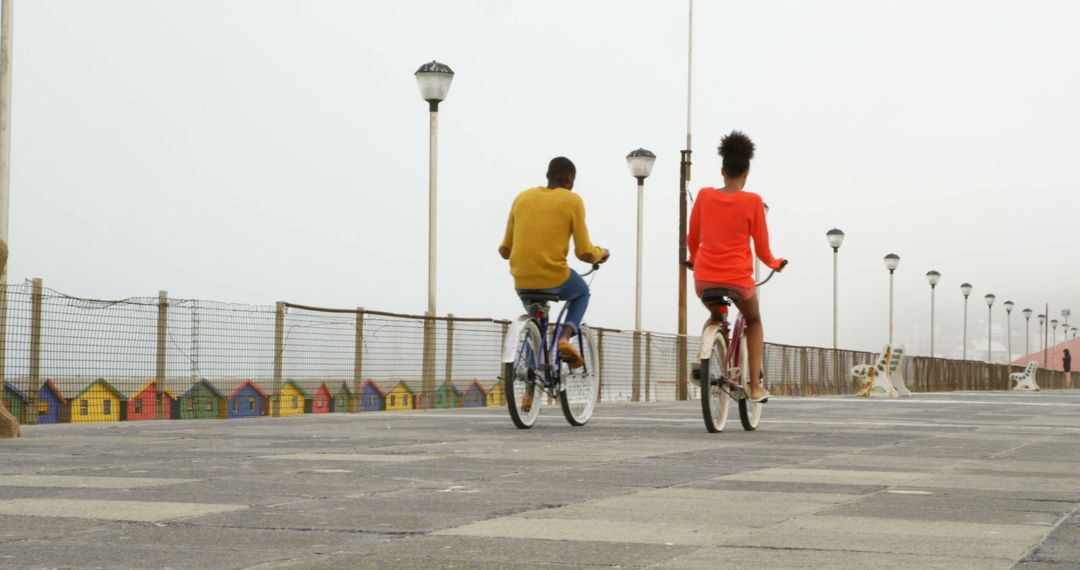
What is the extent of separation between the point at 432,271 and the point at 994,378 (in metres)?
76.4

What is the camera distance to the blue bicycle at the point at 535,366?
10375mm

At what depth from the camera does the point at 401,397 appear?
18109 mm

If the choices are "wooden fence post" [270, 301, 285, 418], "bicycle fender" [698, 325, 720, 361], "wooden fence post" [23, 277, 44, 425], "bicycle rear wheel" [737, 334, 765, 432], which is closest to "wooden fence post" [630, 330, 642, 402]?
"wooden fence post" [270, 301, 285, 418]

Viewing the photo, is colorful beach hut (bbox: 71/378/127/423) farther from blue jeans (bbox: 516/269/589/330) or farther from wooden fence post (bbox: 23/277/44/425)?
blue jeans (bbox: 516/269/589/330)

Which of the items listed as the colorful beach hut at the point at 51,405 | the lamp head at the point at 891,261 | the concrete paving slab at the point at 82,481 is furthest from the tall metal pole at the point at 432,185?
the lamp head at the point at 891,261

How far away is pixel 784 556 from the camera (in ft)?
13.4

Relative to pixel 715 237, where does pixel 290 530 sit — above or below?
below

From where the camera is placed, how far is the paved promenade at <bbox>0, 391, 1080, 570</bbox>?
4078 millimetres

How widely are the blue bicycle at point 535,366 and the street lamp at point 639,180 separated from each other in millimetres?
20515

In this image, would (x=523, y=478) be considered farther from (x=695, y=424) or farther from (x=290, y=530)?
(x=695, y=424)

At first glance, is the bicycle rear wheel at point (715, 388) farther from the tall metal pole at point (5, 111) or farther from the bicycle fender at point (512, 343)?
the tall metal pole at point (5, 111)

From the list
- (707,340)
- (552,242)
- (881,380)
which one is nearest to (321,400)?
(552,242)

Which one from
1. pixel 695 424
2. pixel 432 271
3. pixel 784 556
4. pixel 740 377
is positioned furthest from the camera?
pixel 432 271

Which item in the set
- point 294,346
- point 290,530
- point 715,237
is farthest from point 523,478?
point 294,346
